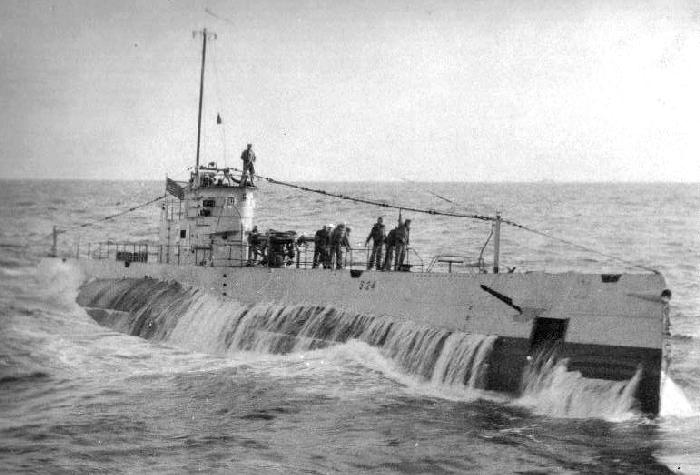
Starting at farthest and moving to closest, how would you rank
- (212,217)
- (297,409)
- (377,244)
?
(212,217) < (377,244) < (297,409)

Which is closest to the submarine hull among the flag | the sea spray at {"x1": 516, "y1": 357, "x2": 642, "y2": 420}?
the sea spray at {"x1": 516, "y1": 357, "x2": 642, "y2": 420}

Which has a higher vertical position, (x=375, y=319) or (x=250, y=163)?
(x=250, y=163)

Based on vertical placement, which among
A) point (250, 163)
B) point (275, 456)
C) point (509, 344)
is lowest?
point (275, 456)

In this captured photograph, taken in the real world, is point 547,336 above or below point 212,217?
below

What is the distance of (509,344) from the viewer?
2002cm

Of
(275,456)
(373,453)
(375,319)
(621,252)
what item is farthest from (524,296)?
(621,252)

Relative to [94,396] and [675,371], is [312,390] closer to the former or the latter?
[94,396]

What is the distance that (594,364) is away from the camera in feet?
61.4

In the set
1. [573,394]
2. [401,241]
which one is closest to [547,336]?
[573,394]

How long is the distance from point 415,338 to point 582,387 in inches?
190

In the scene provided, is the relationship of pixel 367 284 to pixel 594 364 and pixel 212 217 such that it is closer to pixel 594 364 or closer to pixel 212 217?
pixel 594 364

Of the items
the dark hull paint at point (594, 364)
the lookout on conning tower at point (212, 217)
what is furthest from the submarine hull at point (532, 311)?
the lookout on conning tower at point (212, 217)

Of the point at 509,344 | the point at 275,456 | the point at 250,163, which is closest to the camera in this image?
the point at 275,456

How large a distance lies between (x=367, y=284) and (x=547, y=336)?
6.12 meters
